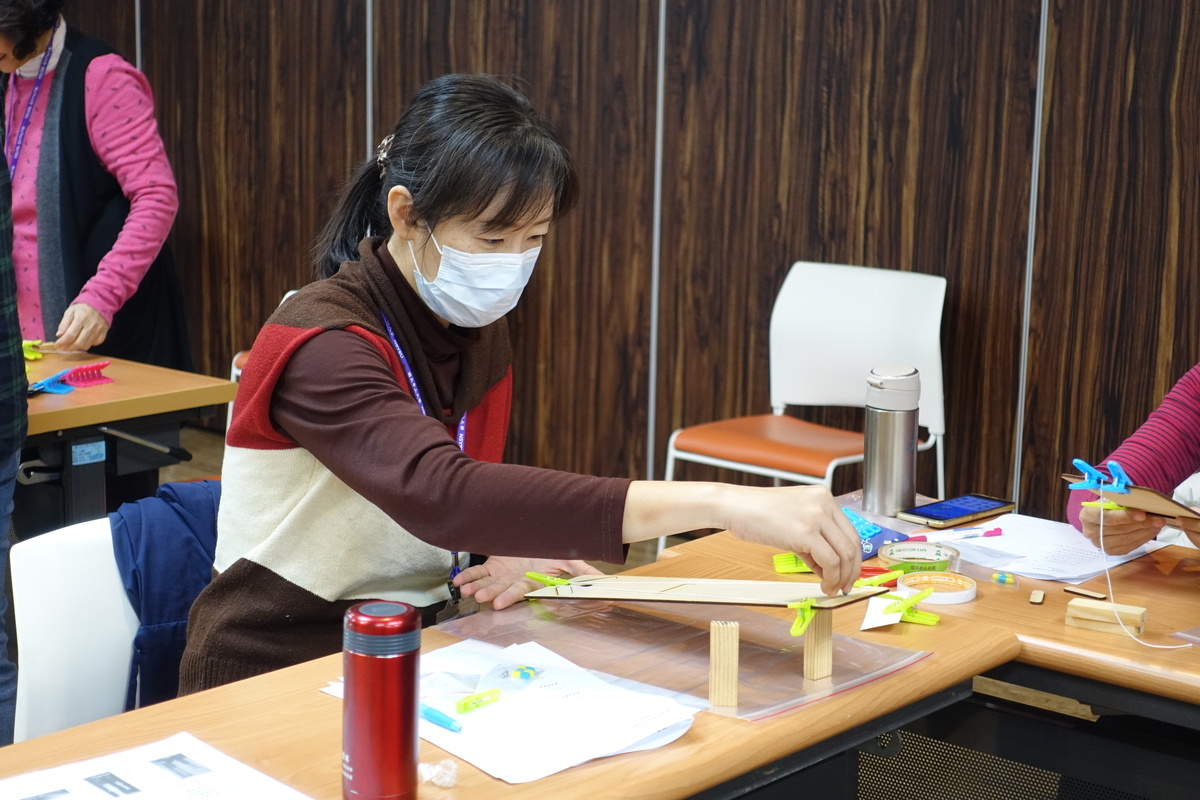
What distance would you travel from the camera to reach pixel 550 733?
3.68 feet

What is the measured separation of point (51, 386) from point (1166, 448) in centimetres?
206

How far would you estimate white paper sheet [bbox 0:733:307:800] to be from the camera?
39.1 inches

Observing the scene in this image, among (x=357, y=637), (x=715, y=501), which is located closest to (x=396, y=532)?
(x=715, y=501)

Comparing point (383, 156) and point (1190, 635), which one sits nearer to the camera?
point (1190, 635)

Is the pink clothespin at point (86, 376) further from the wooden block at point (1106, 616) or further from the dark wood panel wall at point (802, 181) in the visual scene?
the wooden block at point (1106, 616)

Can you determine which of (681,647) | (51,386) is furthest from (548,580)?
(51,386)

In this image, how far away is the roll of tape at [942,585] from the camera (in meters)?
1.57

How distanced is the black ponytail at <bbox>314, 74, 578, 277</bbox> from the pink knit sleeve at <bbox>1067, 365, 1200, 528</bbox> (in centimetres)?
98

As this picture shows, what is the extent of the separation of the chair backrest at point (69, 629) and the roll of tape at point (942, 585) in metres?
0.94

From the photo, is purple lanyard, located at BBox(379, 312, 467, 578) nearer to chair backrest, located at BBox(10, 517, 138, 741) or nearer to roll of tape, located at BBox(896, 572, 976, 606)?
chair backrest, located at BBox(10, 517, 138, 741)

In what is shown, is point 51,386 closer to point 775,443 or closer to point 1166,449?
point 775,443

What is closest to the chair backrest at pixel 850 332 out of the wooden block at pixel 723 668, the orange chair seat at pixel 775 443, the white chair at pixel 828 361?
the white chair at pixel 828 361

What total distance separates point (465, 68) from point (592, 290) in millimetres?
933

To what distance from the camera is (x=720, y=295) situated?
4.09 meters
